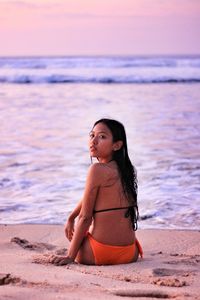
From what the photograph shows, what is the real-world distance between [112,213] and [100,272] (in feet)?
1.58

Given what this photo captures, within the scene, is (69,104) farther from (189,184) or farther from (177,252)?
(177,252)

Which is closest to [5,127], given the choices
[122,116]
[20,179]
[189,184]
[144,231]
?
[122,116]

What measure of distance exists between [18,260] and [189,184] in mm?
3619

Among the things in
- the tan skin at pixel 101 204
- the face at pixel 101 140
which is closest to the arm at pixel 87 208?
the tan skin at pixel 101 204

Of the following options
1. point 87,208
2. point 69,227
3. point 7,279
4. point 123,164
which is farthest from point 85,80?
point 7,279

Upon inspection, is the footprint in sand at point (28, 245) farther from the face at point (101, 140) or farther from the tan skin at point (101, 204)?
the face at point (101, 140)

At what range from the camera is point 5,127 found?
12133 millimetres

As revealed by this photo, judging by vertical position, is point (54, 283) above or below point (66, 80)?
below

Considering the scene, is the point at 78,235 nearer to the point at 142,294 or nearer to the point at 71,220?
the point at 71,220

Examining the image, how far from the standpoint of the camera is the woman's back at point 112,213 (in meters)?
3.83

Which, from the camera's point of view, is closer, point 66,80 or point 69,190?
point 69,190

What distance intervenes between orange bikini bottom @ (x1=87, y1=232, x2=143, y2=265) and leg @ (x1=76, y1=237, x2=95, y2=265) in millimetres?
20

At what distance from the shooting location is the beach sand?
9.37ft

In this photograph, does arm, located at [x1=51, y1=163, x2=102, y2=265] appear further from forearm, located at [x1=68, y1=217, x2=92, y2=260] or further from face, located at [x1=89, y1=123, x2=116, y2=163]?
face, located at [x1=89, y1=123, x2=116, y2=163]
